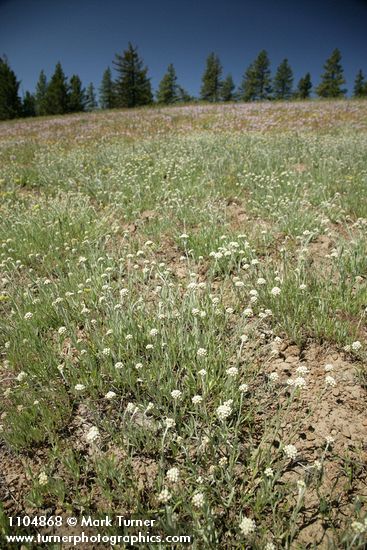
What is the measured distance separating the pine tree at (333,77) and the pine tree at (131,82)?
103ft

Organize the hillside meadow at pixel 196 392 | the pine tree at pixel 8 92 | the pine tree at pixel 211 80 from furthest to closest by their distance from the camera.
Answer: the pine tree at pixel 211 80
the pine tree at pixel 8 92
the hillside meadow at pixel 196 392

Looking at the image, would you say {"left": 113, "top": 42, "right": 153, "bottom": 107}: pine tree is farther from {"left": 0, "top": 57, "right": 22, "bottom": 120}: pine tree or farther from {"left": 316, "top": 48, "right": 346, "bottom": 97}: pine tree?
{"left": 316, "top": 48, "right": 346, "bottom": 97}: pine tree

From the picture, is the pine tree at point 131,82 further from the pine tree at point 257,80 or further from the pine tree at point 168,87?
the pine tree at point 257,80

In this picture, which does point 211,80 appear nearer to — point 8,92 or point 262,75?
point 262,75

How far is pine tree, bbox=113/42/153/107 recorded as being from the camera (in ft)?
156

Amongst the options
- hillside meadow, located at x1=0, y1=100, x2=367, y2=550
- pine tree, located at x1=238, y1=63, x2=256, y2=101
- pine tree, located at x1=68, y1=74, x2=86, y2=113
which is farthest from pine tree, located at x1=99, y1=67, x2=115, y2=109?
hillside meadow, located at x1=0, y1=100, x2=367, y2=550

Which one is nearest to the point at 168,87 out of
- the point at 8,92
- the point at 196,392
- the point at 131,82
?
the point at 131,82

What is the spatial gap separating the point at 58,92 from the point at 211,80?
101 feet

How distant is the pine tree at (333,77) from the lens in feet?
171

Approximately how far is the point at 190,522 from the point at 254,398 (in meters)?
0.98

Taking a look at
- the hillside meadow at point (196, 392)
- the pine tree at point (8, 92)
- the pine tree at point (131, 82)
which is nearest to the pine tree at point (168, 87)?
the pine tree at point (131, 82)

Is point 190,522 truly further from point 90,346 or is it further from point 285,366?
point 90,346

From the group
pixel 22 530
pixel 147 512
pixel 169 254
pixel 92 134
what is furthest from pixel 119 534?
pixel 92 134

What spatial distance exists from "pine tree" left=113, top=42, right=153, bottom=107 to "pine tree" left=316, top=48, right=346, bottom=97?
1235 inches
